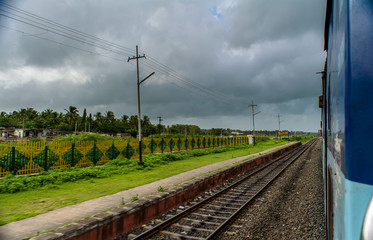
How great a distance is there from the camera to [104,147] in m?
16.9

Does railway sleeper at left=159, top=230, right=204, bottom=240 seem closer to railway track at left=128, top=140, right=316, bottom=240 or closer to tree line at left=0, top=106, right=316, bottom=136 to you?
railway track at left=128, top=140, right=316, bottom=240

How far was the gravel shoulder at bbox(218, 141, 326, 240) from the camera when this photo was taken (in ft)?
18.4

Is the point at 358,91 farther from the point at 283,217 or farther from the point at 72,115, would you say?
the point at 72,115

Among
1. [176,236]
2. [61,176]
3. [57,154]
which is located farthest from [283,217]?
[57,154]

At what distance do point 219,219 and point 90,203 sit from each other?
12.7 feet

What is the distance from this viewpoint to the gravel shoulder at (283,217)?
18.4 feet

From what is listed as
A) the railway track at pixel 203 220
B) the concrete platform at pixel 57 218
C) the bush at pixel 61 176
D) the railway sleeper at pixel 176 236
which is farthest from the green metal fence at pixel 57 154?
the railway sleeper at pixel 176 236

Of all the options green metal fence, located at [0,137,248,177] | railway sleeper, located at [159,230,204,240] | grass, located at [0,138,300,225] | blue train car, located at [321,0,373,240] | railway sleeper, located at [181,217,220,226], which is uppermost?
blue train car, located at [321,0,373,240]

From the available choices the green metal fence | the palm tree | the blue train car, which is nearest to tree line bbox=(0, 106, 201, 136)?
the palm tree

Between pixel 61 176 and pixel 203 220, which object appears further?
pixel 61 176

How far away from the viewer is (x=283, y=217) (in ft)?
22.1

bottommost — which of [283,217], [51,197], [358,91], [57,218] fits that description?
[283,217]

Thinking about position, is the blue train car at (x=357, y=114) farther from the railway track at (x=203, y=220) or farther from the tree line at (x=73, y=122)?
the tree line at (x=73, y=122)

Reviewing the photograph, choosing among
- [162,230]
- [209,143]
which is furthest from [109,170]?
[209,143]
